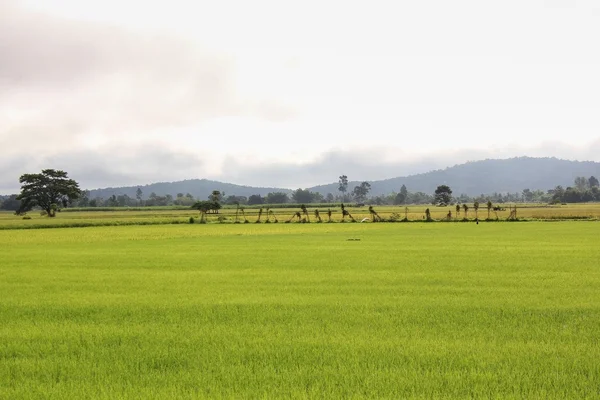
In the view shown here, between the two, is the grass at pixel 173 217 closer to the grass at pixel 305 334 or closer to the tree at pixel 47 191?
the tree at pixel 47 191

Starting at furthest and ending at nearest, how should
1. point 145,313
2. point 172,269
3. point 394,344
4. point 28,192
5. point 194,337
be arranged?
1. point 28,192
2. point 172,269
3. point 145,313
4. point 194,337
5. point 394,344

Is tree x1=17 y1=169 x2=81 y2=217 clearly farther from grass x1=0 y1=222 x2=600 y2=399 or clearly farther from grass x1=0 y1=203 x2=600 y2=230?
grass x1=0 y1=222 x2=600 y2=399

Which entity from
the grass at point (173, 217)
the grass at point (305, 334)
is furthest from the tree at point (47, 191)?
the grass at point (305, 334)

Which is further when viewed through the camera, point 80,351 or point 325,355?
point 80,351

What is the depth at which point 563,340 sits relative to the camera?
8.98 metres

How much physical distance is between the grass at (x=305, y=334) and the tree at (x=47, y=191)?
104 meters

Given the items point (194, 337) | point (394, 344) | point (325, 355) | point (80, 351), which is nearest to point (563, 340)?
point (394, 344)

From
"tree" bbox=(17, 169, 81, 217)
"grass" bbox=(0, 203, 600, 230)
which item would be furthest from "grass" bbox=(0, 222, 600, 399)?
"tree" bbox=(17, 169, 81, 217)

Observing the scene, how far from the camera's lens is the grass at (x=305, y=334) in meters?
6.99

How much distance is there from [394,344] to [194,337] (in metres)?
3.57

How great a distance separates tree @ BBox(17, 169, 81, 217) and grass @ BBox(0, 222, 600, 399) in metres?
104

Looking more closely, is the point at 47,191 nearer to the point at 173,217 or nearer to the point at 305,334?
the point at 173,217

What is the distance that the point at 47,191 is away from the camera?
113250 millimetres

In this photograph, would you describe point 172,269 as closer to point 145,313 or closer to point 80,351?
point 145,313
